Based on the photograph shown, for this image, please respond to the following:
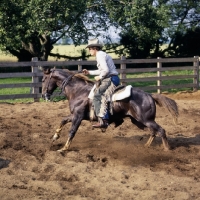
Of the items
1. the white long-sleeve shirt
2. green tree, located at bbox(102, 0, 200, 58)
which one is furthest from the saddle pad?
green tree, located at bbox(102, 0, 200, 58)

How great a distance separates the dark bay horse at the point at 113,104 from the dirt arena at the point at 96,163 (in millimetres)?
452

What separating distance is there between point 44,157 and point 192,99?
928 centimetres

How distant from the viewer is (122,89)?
8180 mm

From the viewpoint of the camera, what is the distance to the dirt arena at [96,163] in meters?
5.93

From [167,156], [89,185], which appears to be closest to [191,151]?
[167,156]

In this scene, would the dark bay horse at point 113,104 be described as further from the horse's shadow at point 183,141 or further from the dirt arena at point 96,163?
the horse's shadow at point 183,141

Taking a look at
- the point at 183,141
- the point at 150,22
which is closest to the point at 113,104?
the point at 183,141

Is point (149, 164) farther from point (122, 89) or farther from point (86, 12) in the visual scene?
point (86, 12)

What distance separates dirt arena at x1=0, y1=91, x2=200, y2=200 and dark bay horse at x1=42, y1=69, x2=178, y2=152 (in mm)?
452

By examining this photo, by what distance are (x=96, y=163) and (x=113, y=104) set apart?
1.27 m

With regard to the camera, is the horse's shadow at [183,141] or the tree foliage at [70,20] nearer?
the horse's shadow at [183,141]

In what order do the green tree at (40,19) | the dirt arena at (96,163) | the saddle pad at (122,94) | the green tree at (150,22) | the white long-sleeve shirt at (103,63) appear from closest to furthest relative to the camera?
the dirt arena at (96,163)
the white long-sleeve shirt at (103,63)
the saddle pad at (122,94)
the green tree at (40,19)
the green tree at (150,22)

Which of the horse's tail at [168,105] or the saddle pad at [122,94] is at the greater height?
the saddle pad at [122,94]

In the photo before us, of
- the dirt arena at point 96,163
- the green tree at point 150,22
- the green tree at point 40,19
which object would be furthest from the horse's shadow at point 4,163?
the green tree at point 150,22
